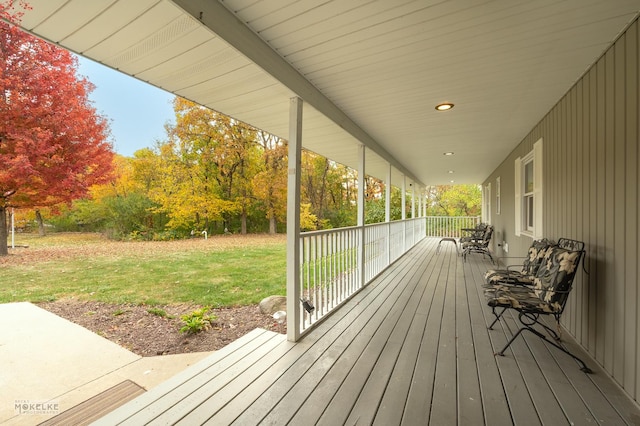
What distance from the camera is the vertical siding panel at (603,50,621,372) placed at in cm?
178

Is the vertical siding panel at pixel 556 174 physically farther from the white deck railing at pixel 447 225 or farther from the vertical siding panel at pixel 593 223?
the white deck railing at pixel 447 225

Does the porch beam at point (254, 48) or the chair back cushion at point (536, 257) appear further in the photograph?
the chair back cushion at point (536, 257)

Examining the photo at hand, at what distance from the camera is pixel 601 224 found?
1.93m

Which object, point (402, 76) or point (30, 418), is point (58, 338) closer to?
point (30, 418)

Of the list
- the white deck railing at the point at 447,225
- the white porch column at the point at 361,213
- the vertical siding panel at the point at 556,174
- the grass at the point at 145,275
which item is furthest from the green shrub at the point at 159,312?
the white deck railing at the point at 447,225

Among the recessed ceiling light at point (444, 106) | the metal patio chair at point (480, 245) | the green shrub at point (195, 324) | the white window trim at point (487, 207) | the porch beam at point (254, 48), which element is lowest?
the green shrub at point (195, 324)

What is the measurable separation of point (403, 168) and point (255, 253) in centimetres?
518

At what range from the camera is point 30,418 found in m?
1.73

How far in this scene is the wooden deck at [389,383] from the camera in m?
1.43

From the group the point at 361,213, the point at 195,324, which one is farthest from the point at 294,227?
the point at 195,324

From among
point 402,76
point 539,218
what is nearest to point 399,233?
point 539,218

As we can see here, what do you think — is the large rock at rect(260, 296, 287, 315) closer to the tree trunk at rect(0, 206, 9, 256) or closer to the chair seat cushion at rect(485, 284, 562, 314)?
the chair seat cushion at rect(485, 284, 562, 314)

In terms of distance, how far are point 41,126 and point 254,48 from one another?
6.52 metres

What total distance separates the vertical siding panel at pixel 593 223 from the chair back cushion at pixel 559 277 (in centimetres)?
16
